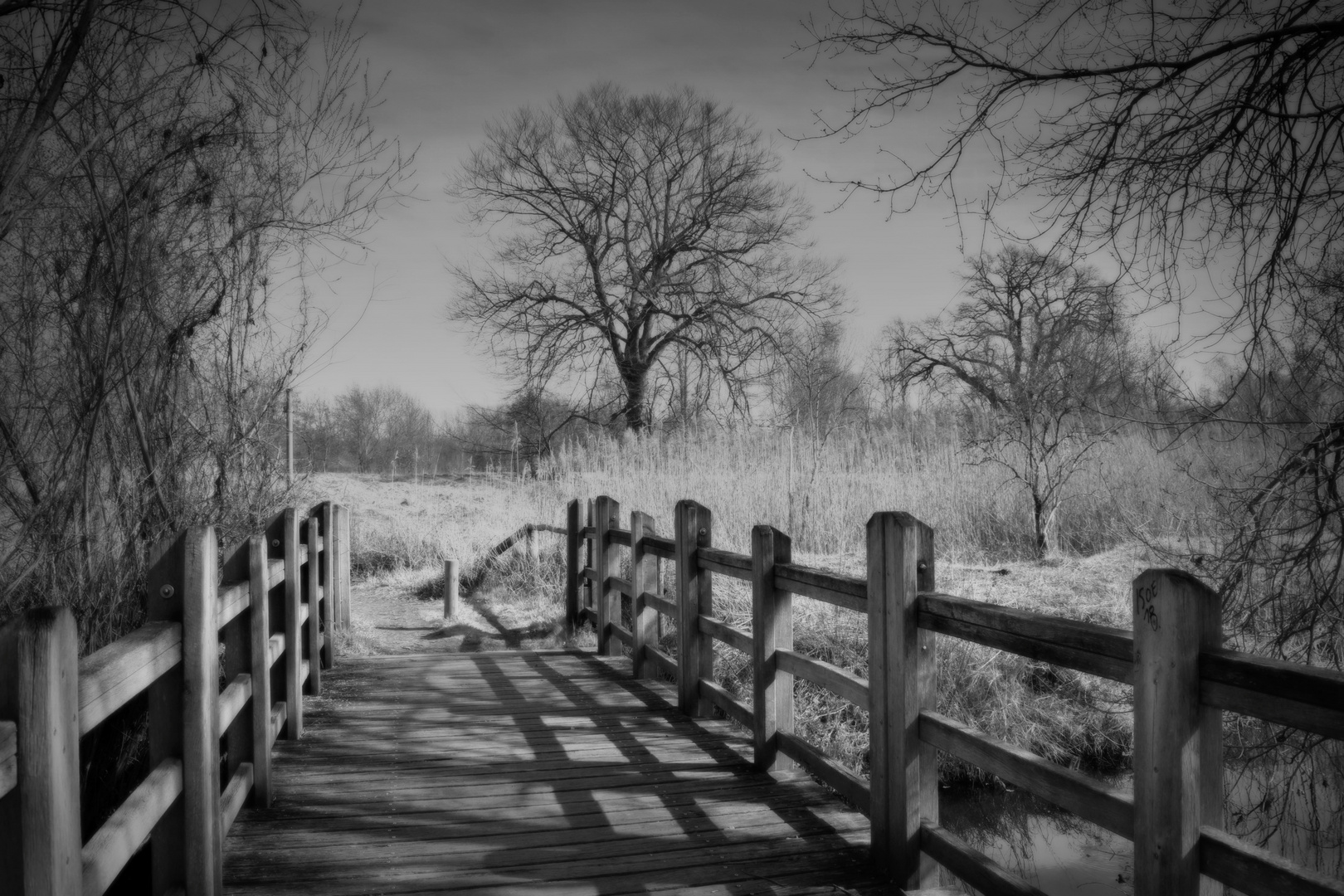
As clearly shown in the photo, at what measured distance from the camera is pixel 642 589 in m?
6.51

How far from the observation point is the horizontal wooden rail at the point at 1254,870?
5.54ft

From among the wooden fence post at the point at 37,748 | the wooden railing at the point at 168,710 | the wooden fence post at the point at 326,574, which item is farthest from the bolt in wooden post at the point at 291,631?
the wooden fence post at the point at 37,748

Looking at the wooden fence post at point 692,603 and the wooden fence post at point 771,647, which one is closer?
the wooden fence post at point 771,647

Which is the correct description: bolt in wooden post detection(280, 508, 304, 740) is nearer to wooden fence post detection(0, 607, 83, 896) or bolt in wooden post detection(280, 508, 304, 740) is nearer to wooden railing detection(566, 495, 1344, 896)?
wooden railing detection(566, 495, 1344, 896)

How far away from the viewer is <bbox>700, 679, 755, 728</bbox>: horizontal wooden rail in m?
4.66

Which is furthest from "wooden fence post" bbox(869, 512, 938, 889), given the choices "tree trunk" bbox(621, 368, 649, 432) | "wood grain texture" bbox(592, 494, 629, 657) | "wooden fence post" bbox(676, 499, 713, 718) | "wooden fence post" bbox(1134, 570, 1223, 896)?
"tree trunk" bbox(621, 368, 649, 432)

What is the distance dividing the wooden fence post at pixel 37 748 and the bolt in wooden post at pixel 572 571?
23.1ft

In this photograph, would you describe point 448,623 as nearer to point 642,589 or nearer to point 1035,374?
point 642,589

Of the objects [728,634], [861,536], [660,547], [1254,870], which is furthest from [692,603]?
[861,536]

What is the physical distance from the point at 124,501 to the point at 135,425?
1.27 ft

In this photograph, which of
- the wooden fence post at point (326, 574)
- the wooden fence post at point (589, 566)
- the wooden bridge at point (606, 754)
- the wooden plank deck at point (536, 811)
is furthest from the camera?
the wooden fence post at point (589, 566)

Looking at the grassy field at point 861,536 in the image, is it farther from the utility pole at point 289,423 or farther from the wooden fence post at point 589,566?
the utility pole at point 289,423

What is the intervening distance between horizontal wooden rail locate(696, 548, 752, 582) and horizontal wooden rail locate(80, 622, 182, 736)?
8.46ft

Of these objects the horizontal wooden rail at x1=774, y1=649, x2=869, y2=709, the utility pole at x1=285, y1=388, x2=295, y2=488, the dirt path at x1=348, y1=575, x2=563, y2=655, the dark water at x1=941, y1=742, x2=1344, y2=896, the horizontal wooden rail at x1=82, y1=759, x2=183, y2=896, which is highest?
the utility pole at x1=285, y1=388, x2=295, y2=488
